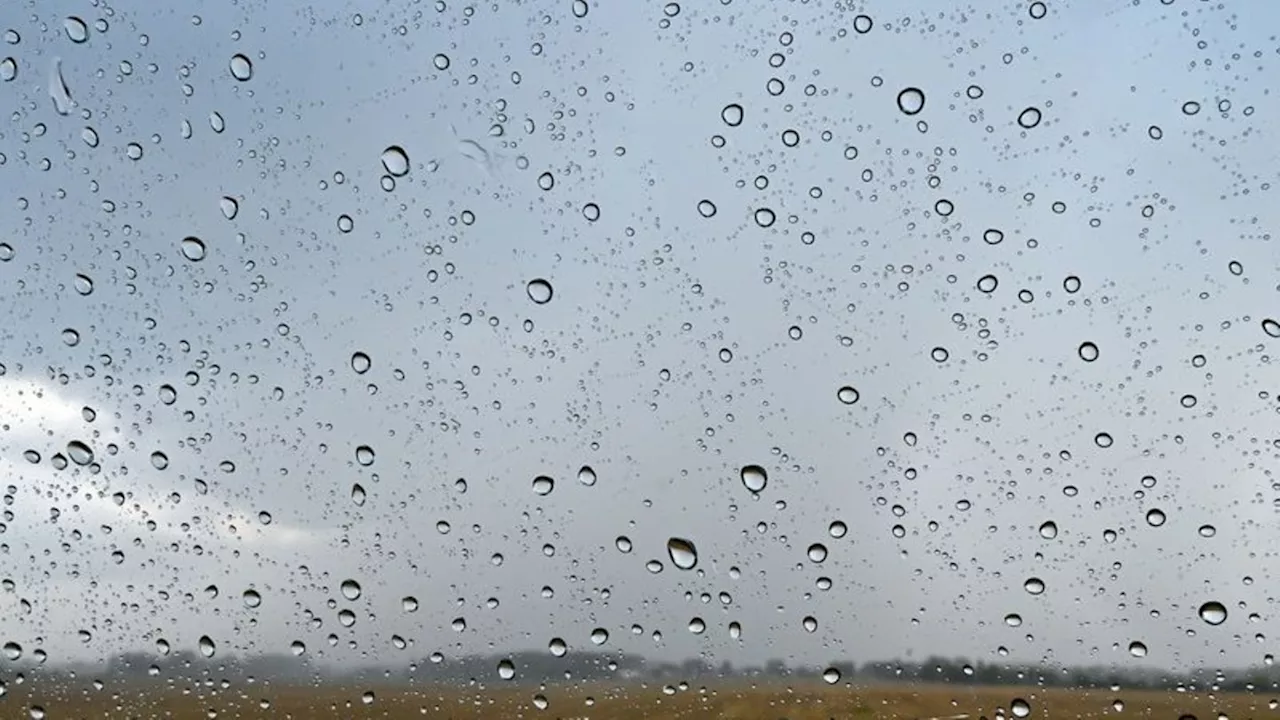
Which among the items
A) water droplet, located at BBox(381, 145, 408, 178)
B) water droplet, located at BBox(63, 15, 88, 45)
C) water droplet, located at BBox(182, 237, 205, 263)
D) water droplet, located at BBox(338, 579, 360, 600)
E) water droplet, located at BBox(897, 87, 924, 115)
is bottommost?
water droplet, located at BBox(338, 579, 360, 600)

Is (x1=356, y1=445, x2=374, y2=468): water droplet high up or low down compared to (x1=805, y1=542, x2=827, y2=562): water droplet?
up

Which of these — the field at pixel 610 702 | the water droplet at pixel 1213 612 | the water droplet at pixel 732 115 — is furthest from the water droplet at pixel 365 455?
the water droplet at pixel 1213 612

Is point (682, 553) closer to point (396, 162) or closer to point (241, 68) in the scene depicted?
point (396, 162)

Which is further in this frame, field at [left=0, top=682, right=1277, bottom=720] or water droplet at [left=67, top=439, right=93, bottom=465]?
water droplet at [left=67, top=439, right=93, bottom=465]

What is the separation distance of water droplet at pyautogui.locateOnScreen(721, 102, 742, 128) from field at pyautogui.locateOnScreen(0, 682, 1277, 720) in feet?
2.85

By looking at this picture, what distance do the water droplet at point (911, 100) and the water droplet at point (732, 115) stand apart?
0.24 metres

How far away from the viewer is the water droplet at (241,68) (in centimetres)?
160

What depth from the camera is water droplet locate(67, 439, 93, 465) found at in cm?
161

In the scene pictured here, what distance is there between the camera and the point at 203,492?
1.59 m

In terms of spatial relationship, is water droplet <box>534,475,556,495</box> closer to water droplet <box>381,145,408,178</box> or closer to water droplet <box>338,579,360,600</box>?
water droplet <box>338,579,360,600</box>

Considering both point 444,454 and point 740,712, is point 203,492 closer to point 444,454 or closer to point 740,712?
point 444,454

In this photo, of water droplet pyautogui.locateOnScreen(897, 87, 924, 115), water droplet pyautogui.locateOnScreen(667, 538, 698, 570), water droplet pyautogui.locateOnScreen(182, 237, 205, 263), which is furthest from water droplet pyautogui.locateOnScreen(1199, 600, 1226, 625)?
water droplet pyautogui.locateOnScreen(182, 237, 205, 263)

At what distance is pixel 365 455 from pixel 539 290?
0.39m

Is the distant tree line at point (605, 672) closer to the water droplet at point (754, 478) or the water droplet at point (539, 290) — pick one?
the water droplet at point (754, 478)
